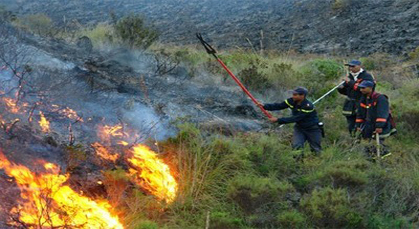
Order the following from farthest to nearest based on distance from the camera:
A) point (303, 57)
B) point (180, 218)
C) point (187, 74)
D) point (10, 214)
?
point (303, 57), point (187, 74), point (180, 218), point (10, 214)

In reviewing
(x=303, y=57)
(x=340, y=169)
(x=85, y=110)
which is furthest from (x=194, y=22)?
(x=340, y=169)

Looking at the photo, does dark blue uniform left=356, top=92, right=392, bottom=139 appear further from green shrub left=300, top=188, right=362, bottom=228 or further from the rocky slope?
the rocky slope

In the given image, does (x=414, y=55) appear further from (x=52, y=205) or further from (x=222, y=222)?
(x=52, y=205)

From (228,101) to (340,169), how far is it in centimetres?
394

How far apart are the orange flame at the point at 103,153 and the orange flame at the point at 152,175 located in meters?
0.21

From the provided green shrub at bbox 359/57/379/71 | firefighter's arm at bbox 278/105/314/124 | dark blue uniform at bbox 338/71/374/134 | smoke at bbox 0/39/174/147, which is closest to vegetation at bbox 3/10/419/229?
firefighter's arm at bbox 278/105/314/124

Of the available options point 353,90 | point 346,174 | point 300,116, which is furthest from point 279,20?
point 346,174

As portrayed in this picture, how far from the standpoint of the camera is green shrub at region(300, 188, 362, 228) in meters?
5.62

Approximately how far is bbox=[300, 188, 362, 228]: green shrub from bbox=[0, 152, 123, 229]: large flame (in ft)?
6.53

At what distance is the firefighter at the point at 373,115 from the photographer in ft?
25.5

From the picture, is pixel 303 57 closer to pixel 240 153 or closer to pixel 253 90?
pixel 253 90

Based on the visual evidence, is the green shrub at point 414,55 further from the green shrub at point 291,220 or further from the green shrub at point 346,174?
the green shrub at point 291,220

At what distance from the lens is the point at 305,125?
307 inches

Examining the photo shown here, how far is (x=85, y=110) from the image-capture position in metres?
7.25
